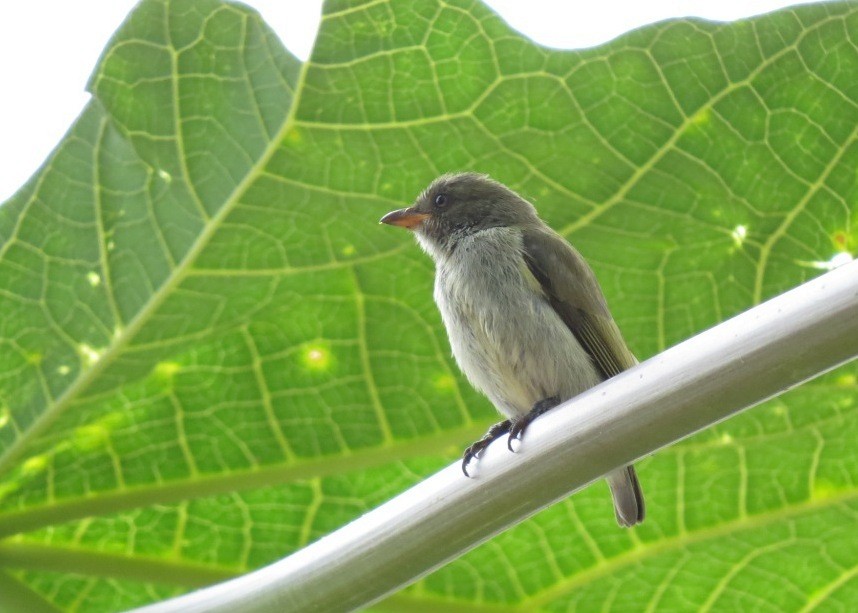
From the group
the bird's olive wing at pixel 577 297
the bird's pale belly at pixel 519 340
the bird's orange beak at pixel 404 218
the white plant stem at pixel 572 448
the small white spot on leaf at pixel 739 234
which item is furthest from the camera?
the bird's pale belly at pixel 519 340

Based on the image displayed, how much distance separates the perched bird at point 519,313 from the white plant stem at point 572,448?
3.51ft

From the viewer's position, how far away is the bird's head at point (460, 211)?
9.98 feet

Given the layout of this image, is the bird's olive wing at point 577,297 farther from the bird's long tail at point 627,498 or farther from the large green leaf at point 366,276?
the bird's long tail at point 627,498

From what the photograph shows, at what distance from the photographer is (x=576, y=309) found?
2.99m

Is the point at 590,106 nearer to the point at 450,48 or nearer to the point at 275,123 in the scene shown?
the point at 450,48

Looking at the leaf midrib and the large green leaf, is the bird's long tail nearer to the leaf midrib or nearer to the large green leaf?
the large green leaf

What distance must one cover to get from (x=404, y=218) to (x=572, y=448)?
138cm

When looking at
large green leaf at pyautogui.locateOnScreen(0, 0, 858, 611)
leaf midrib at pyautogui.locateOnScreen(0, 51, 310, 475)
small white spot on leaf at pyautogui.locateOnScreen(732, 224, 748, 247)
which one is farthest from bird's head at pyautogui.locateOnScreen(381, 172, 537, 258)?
small white spot on leaf at pyautogui.locateOnScreen(732, 224, 748, 247)

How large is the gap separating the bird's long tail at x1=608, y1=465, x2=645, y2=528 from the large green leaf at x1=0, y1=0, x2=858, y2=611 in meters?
0.19

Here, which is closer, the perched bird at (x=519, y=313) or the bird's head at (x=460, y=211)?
the perched bird at (x=519, y=313)

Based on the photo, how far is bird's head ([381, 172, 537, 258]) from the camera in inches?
120

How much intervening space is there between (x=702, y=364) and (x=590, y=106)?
1169 mm

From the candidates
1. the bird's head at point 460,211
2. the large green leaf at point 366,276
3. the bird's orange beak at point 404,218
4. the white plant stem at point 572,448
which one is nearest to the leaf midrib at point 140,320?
the large green leaf at point 366,276

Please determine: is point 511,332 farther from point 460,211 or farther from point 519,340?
point 460,211
